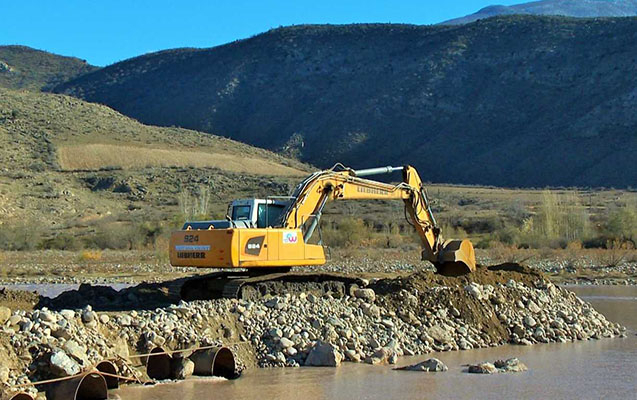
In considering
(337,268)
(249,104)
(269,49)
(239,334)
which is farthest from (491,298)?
(269,49)

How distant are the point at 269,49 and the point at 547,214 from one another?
9363 cm

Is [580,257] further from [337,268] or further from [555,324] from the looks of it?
[555,324]

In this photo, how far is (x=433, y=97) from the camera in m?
109

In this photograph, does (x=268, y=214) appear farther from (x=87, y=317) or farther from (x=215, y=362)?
(x=87, y=317)

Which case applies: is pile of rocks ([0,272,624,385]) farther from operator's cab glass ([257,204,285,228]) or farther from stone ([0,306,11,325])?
operator's cab glass ([257,204,285,228])

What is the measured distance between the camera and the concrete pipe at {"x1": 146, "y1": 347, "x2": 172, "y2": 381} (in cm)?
1516

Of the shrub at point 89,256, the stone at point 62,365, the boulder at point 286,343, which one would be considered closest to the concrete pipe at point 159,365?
the stone at point 62,365

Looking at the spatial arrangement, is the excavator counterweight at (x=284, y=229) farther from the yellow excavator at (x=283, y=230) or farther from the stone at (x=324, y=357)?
the stone at (x=324, y=357)

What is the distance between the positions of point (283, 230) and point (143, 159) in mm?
59265

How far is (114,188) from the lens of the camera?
6888cm

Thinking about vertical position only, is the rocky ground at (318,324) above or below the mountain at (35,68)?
below

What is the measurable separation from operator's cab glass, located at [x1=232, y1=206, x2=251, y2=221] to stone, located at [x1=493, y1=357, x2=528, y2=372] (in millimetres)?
5940

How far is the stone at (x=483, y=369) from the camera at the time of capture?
52.7 feet

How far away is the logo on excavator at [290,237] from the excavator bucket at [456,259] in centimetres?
492
